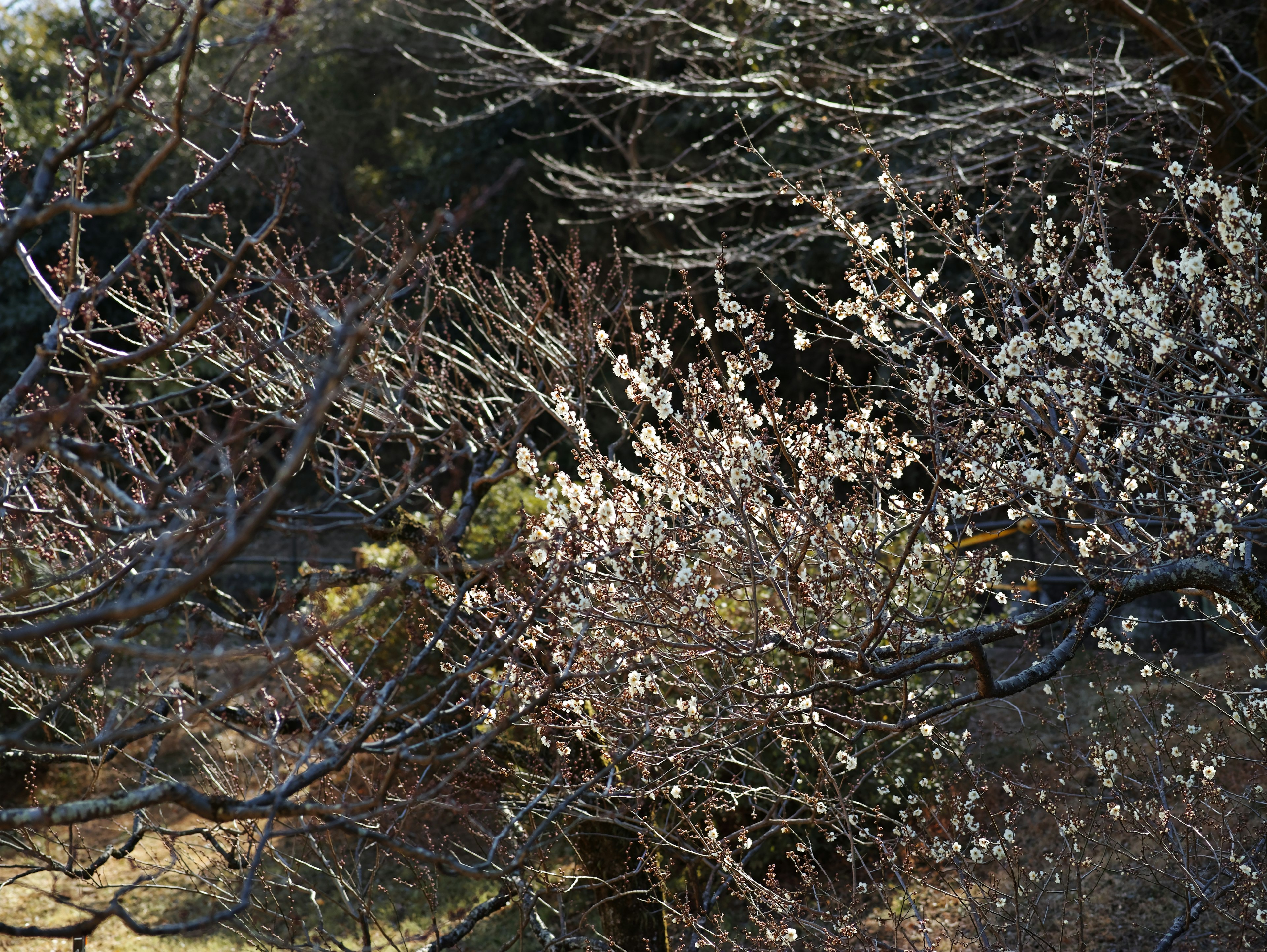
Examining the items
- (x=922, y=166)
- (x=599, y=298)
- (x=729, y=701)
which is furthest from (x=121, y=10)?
(x=922, y=166)

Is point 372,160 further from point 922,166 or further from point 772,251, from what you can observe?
point 922,166

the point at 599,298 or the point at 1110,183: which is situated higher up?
the point at 1110,183

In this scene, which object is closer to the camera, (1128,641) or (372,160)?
(1128,641)

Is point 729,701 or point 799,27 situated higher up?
point 799,27

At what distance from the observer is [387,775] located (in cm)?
186

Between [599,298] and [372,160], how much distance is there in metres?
10.4

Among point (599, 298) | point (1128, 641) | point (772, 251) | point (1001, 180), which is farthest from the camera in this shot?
point (772, 251)

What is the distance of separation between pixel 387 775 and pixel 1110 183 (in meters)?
2.92

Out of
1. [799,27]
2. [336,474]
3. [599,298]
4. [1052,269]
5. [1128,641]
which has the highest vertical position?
[799,27]

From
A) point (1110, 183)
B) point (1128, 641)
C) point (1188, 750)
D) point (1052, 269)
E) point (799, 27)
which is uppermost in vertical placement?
point (799, 27)

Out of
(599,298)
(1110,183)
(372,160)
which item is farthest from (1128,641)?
(372,160)

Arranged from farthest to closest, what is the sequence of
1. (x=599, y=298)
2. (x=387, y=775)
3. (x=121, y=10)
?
(x=599, y=298)
(x=121, y=10)
(x=387, y=775)

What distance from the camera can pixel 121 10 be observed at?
2145mm

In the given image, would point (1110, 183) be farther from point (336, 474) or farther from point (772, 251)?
point (772, 251)
